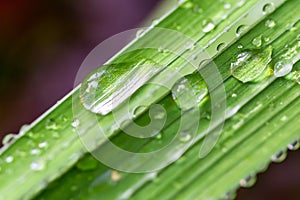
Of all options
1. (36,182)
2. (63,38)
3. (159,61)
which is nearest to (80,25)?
(63,38)

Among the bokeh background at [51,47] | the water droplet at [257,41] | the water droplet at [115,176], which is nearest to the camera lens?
the water droplet at [115,176]

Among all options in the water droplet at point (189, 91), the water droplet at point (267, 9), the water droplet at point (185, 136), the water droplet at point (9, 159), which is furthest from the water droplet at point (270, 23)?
the water droplet at point (9, 159)

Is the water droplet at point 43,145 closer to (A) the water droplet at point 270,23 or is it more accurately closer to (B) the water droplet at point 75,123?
(B) the water droplet at point 75,123

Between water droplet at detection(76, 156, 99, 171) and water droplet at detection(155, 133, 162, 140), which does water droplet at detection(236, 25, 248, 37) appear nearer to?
water droplet at detection(155, 133, 162, 140)

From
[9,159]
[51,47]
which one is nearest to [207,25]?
[9,159]

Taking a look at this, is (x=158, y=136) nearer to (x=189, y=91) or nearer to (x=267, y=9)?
(x=189, y=91)

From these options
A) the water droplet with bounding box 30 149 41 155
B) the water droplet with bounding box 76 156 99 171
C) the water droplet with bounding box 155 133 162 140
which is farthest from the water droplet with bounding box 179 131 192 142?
the water droplet with bounding box 30 149 41 155

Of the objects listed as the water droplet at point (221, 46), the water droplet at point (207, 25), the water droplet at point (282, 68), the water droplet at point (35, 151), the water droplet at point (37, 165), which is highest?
the water droplet at point (35, 151)
